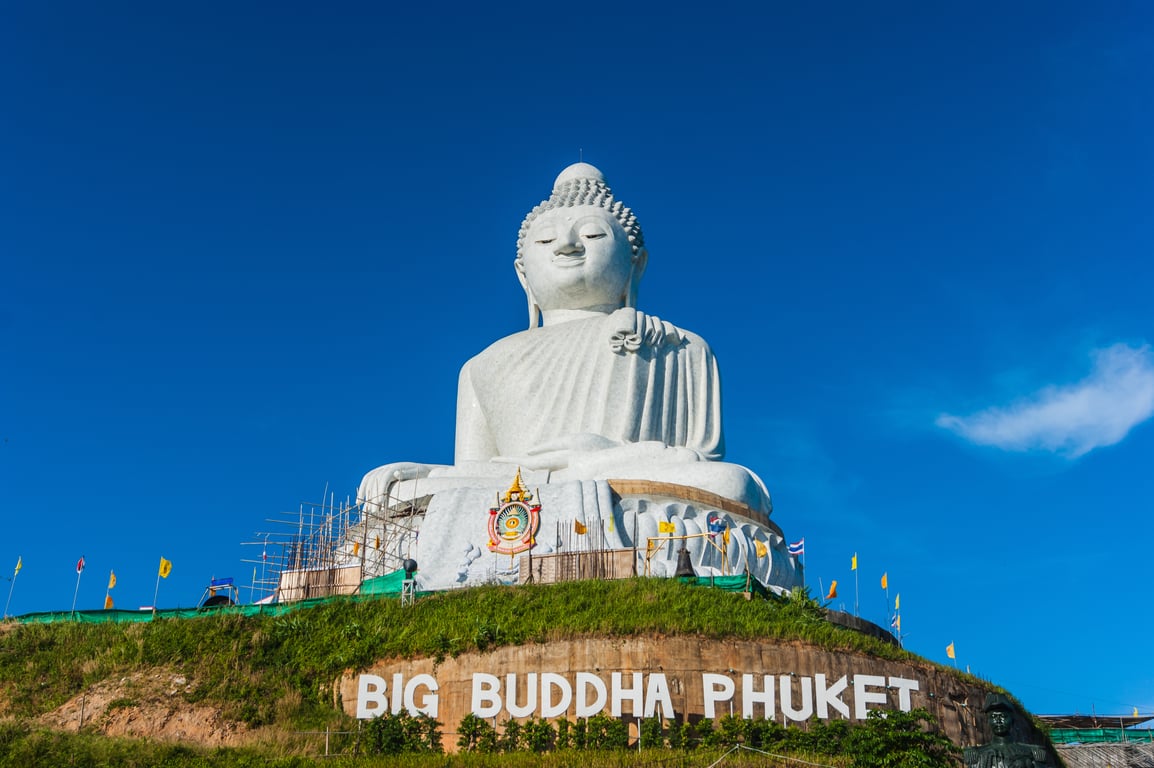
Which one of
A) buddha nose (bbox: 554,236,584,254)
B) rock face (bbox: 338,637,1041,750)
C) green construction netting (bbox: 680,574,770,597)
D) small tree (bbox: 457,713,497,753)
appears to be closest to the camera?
small tree (bbox: 457,713,497,753)

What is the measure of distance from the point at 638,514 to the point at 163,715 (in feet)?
25.9

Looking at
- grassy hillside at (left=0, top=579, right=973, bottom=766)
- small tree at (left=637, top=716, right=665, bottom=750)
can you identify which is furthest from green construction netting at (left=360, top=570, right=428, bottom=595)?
small tree at (left=637, top=716, right=665, bottom=750)

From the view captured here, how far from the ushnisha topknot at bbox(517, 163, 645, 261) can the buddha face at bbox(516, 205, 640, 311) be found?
50 cm

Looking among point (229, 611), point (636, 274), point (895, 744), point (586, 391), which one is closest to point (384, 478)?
point (586, 391)

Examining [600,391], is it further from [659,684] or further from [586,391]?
[659,684]

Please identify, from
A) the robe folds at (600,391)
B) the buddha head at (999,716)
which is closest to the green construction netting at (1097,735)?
the robe folds at (600,391)

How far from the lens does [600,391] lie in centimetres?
2472

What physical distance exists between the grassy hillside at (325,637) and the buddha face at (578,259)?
32.3 ft

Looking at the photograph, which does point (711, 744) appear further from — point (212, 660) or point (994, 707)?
point (212, 660)

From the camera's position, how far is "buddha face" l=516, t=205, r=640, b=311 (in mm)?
26719

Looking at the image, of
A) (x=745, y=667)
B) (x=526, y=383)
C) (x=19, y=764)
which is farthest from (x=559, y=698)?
(x=526, y=383)

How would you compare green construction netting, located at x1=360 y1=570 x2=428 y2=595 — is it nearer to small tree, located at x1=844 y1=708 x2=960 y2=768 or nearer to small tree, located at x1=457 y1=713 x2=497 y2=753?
small tree, located at x1=457 y1=713 x2=497 y2=753

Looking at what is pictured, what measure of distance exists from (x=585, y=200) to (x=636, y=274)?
1901 millimetres

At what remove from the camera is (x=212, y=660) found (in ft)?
57.1
